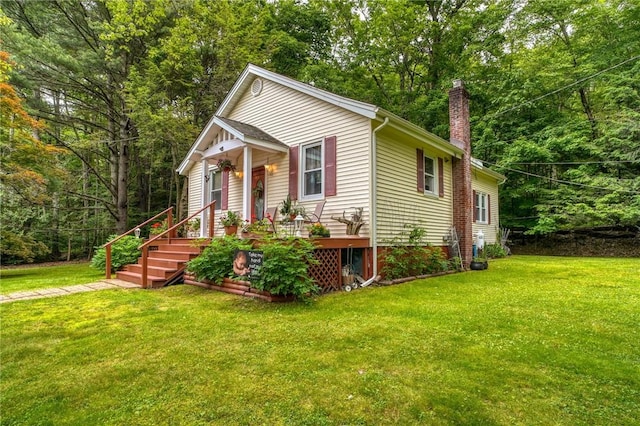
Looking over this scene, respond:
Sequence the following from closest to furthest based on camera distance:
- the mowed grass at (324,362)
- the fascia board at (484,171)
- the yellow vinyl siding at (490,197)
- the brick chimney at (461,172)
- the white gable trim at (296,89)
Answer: the mowed grass at (324,362) → the white gable trim at (296,89) → the brick chimney at (461,172) → the fascia board at (484,171) → the yellow vinyl siding at (490,197)

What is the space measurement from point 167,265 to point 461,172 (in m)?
9.23

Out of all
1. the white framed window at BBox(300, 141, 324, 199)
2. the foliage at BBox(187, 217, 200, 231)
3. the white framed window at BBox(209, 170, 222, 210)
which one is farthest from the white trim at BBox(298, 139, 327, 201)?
the foliage at BBox(187, 217, 200, 231)

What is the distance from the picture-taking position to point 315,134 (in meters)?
8.54

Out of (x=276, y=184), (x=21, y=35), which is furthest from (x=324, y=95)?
(x=21, y=35)

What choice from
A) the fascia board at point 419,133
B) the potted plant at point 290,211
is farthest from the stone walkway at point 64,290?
the fascia board at point 419,133

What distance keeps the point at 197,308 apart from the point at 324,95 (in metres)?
5.81

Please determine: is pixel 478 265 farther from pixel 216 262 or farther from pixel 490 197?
pixel 216 262

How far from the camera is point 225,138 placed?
29.9ft

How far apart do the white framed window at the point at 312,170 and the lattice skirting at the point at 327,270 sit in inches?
80.0

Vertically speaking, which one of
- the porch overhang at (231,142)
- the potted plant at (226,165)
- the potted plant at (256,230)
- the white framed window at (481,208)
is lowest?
the potted plant at (256,230)

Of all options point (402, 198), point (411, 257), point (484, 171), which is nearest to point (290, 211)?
point (402, 198)

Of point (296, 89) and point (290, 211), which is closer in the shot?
point (290, 211)

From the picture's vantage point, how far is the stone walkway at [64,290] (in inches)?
241

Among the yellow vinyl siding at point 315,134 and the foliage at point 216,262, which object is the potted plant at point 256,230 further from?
the yellow vinyl siding at point 315,134
